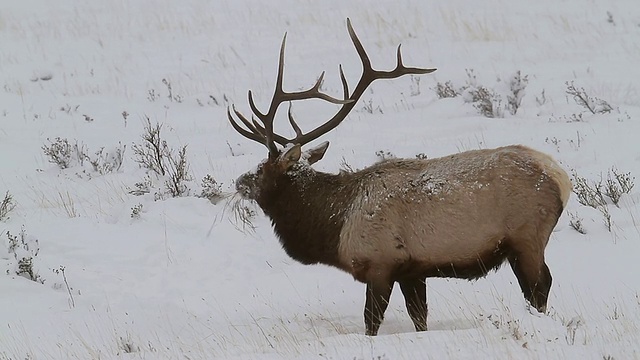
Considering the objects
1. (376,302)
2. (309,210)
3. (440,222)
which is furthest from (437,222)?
(309,210)

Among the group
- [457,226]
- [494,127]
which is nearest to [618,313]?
[457,226]

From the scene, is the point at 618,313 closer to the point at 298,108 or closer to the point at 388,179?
the point at 388,179

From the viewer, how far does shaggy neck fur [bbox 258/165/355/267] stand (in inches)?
259

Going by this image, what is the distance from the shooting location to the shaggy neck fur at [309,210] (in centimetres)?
657

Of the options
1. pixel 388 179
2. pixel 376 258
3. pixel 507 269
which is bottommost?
pixel 507 269

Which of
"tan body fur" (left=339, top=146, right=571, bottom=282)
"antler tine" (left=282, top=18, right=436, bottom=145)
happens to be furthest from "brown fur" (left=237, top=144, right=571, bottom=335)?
"antler tine" (left=282, top=18, right=436, bottom=145)

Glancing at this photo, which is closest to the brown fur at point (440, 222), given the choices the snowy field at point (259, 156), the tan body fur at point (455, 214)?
the tan body fur at point (455, 214)

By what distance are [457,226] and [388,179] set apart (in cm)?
71

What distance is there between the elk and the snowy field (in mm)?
438

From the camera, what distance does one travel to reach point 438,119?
40.4 ft

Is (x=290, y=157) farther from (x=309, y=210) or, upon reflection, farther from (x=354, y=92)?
(x=354, y=92)

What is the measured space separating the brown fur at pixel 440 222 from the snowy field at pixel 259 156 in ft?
1.45

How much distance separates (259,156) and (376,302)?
17.4 feet

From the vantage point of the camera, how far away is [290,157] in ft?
22.6
